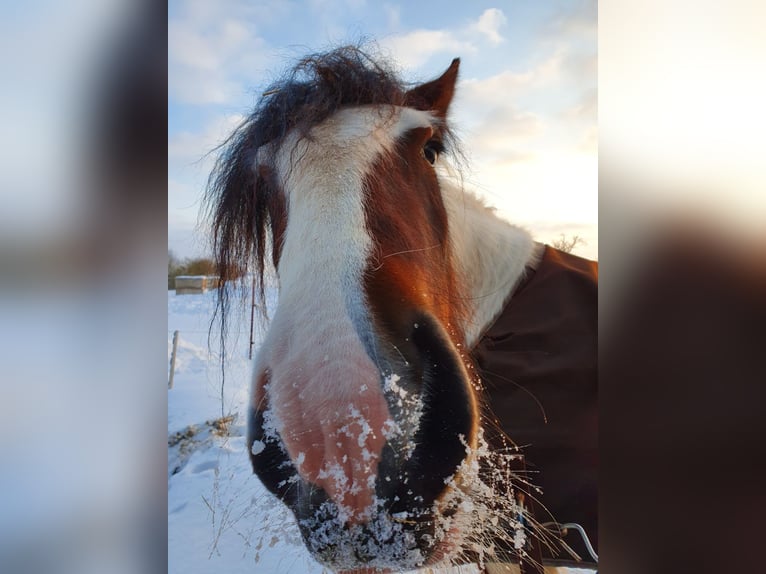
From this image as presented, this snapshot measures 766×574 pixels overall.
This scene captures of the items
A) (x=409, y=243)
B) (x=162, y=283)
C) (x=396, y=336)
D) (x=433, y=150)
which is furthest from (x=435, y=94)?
(x=162, y=283)

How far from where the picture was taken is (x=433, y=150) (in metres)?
0.90

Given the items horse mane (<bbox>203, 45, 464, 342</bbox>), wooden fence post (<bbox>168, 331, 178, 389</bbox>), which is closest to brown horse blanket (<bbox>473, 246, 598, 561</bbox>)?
horse mane (<bbox>203, 45, 464, 342</bbox>)

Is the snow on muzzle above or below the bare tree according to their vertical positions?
below

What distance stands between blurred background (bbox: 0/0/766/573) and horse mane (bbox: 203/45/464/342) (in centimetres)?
28

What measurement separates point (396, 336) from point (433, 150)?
0.44m

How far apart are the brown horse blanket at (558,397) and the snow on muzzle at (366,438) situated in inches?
5.9

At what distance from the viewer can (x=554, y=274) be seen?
0.92m

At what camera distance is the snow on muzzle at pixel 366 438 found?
71 cm

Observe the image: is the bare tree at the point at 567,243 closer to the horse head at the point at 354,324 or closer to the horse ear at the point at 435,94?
the horse head at the point at 354,324

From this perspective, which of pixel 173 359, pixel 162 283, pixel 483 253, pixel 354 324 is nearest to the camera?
pixel 162 283

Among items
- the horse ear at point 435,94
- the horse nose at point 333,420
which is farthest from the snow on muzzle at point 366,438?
the horse ear at point 435,94

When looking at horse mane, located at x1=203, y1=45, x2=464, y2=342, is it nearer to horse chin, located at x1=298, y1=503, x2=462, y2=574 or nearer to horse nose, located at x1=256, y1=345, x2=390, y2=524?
horse nose, located at x1=256, y1=345, x2=390, y2=524

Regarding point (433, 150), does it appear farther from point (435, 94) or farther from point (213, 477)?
point (213, 477)

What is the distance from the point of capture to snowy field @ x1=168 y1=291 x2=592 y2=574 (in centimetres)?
81
